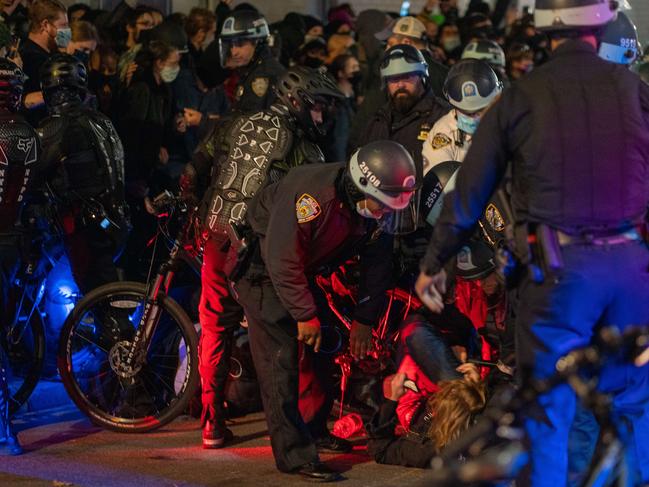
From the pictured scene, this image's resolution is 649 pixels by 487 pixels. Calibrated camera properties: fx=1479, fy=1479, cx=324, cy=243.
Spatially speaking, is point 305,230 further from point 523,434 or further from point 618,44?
point 618,44

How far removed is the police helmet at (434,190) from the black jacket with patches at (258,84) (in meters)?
2.00

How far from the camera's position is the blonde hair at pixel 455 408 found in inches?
289

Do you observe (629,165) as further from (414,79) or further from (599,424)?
(414,79)

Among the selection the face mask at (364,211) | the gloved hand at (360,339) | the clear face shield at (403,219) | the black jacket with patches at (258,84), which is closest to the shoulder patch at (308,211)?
the face mask at (364,211)

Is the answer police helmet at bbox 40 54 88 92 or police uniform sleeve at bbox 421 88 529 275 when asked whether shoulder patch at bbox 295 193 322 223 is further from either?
police helmet at bbox 40 54 88 92

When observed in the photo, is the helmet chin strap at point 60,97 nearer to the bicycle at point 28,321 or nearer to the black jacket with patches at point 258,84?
the bicycle at point 28,321

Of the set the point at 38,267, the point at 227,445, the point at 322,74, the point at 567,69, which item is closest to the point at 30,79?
the point at 38,267

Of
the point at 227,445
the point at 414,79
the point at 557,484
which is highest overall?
the point at 414,79

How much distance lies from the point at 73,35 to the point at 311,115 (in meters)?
3.13

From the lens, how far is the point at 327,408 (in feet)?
27.1

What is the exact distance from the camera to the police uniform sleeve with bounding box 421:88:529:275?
226 inches

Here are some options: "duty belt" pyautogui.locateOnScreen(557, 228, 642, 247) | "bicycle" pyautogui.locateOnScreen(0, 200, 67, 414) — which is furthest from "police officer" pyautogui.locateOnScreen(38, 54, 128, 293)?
"duty belt" pyautogui.locateOnScreen(557, 228, 642, 247)

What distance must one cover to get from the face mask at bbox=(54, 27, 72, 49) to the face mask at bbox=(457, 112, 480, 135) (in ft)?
9.88

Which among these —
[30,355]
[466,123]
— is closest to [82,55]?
[30,355]
